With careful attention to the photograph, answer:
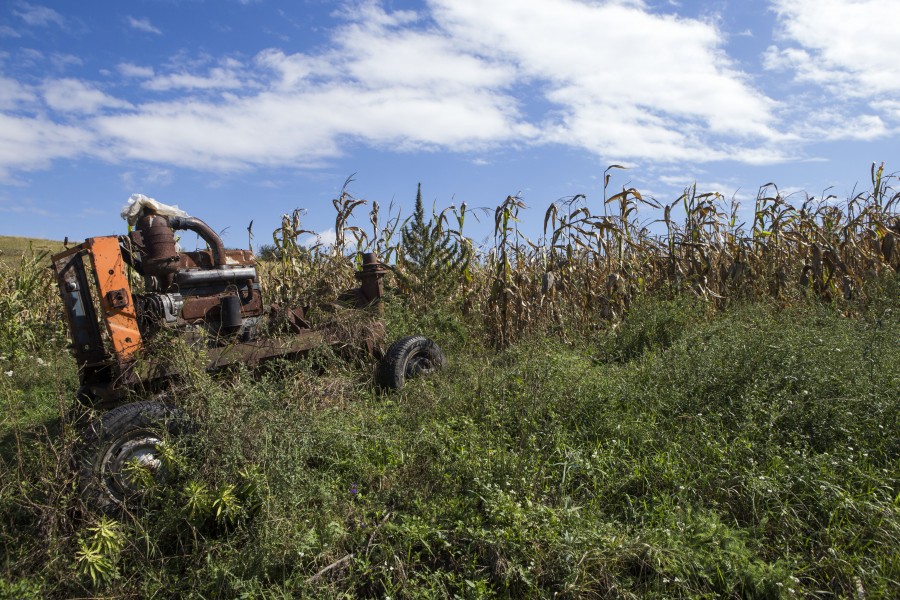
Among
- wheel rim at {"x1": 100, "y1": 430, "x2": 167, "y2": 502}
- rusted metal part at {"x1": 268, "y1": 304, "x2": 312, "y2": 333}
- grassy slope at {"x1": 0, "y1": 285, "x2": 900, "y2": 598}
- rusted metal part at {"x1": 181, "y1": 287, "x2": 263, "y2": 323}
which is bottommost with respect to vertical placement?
grassy slope at {"x1": 0, "y1": 285, "x2": 900, "y2": 598}

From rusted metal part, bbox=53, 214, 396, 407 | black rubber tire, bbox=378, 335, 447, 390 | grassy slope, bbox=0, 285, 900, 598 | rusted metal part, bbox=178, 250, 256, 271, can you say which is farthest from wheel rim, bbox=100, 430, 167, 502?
black rubber tire, bbox=378, 335, 447, 390

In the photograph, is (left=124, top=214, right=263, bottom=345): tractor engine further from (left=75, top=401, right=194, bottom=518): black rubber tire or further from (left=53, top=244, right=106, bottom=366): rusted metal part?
(left=75, top=401, right=194, bottom=518): black rubber tire

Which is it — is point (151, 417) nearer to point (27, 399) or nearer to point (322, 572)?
point (322, 572)

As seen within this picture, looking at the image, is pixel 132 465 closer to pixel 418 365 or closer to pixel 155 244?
pixel 155 244

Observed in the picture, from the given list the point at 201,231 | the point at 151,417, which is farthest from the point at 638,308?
the point at 151,417

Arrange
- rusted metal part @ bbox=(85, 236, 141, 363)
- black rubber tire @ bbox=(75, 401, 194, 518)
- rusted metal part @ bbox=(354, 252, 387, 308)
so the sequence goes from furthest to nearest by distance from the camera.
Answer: rusted metal part @ bbox=(354, 252, 387, 308), rusted metal part @ bbox=(85, 236, 141, 363), black rubber tire @ bbox=(75, 401, 194, 518)

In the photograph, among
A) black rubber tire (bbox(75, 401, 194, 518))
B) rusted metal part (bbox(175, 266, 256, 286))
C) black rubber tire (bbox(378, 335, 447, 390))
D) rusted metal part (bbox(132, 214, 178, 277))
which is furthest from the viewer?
black rubber tire (bbox(378, 335, 447, 390))

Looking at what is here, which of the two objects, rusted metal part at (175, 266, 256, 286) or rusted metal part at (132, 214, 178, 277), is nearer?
rusted metal part at (132, 214, 178, 277)

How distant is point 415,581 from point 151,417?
207 centimetres

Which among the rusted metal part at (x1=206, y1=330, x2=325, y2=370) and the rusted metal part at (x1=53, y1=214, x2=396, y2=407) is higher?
the rusted metal part at (x1=53, y1=214, x2=396, y2=407)

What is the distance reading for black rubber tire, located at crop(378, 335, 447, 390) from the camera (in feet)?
19.8

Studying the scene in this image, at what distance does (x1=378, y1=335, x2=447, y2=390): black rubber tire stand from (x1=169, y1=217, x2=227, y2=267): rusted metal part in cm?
179

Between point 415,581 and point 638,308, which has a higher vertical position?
point 638,308

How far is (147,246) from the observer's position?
15.9 ft
